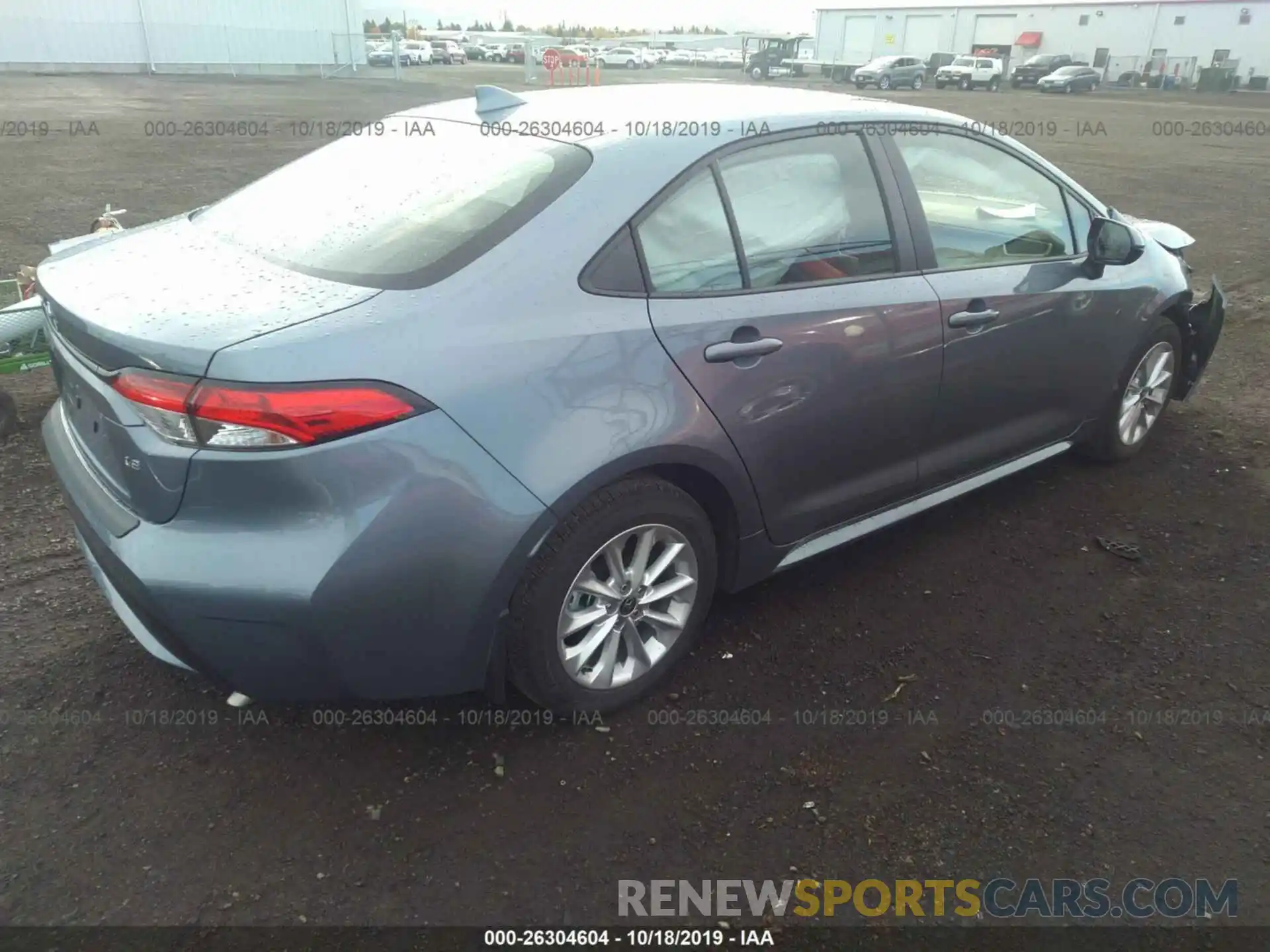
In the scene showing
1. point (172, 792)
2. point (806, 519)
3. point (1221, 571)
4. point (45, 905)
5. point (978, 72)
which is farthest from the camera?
point (978, 72)

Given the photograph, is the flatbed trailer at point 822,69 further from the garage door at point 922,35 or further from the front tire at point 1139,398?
the front tire at point 1139,398

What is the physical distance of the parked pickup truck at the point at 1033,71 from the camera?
44000 mm

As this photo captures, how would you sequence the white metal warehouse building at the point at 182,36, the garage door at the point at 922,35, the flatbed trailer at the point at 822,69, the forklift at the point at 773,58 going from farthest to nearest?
the garage door at the point at 922,35, the flatbed trailer at the point at 822,69, the forklift at the point at 773,58, the white metal warehouse building at the point at 182,36

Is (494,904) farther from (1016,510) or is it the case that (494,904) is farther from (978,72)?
(978,72)

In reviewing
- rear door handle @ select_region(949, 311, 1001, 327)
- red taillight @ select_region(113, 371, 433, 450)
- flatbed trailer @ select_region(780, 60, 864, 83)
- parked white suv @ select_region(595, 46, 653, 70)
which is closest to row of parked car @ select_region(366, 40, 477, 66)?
parked white suv @ select_region(595, 46, 653, 70)

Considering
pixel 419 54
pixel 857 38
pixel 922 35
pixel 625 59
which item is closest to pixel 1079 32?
pixel 922 35

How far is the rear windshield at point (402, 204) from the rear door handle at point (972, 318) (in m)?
1.43

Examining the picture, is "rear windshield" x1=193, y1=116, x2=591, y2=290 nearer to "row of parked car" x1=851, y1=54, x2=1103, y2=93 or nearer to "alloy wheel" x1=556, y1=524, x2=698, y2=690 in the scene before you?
"alloy wheel" x1=556, y1=524, x2=698, y2=690

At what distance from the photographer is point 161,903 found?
2174 millimetres

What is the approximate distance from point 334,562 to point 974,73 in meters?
46.2

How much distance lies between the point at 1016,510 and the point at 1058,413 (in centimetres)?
47

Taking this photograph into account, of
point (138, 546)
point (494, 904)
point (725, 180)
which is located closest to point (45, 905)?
point (138, 546)

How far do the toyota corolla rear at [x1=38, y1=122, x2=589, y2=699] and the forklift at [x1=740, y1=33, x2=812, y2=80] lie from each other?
47.6 m

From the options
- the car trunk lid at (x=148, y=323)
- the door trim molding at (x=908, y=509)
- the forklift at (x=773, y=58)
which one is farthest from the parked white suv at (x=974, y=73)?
the car trunk lid at (x=148, y=323)
